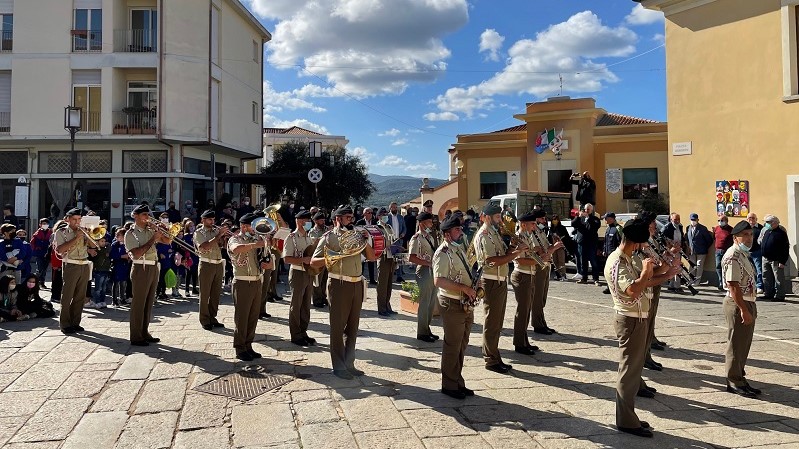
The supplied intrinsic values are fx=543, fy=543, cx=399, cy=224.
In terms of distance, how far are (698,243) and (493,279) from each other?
912cm

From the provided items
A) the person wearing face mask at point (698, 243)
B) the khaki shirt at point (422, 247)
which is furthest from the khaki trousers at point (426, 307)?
the person wearing face mask at point (698, 243)

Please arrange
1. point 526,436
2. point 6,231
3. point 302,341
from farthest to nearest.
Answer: point 6,231 < point 302,341 < point 526,436

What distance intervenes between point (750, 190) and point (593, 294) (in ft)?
15.4

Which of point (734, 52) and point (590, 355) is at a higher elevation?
point (734, 52)

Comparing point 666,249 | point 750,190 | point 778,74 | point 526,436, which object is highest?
point 778,74

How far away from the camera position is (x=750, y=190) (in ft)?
42.4

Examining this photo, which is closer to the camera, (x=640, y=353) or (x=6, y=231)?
(x=640, y=353)

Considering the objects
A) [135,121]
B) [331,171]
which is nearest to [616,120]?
[331,171]

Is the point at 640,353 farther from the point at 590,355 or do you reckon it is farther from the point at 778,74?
the point at 778,74

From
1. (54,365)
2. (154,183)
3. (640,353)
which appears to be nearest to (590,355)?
(640,353)

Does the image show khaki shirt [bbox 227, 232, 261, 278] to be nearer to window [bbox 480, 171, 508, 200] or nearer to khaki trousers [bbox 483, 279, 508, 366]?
khaki trousers [bbox 483, 279, 508, 366]

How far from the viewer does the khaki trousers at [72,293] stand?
8258 millimetres

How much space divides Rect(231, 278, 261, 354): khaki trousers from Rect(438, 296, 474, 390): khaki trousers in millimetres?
2707

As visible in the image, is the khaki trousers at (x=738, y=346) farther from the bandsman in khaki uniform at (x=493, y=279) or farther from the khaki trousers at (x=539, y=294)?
the khaki trousers at (x=539, y=294)
